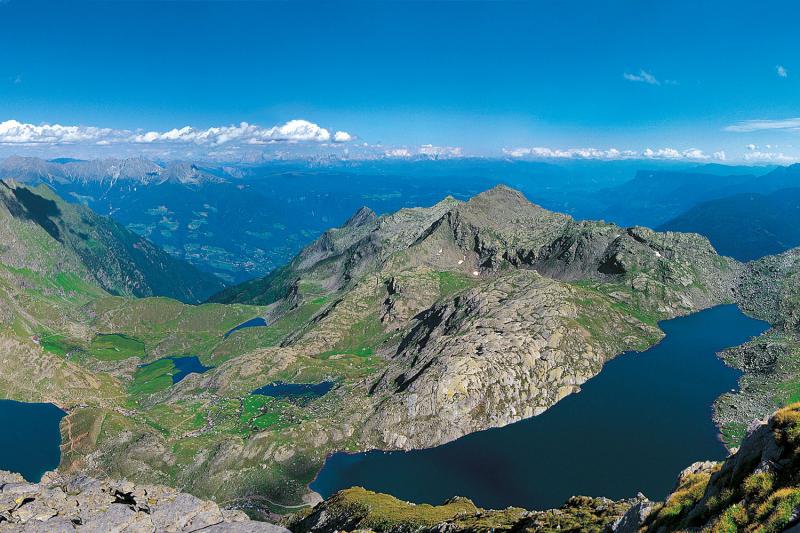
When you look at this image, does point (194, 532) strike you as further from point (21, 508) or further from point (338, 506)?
point (338, 506)

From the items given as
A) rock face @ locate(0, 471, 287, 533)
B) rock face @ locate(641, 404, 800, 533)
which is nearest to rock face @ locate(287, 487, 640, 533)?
rock face @ locate(641, 404, 800, 533)

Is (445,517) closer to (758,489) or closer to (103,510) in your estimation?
(103,510)

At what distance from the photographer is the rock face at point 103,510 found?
258 feet

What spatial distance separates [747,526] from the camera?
32469 millimetres

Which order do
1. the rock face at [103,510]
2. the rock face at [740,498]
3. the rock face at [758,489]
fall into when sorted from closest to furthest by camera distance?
the rock face at [758,489], the rock face at [740,498], the rock face at [103,510]

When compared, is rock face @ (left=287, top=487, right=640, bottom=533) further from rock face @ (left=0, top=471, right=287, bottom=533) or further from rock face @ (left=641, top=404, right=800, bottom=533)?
rock face @ (left=0, top=471, right=287, bottom=533)

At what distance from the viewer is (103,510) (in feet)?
277

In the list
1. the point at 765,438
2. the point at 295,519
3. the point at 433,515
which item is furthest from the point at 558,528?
the point at 295,519

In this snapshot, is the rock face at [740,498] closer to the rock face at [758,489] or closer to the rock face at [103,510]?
the rock face at [758,489]

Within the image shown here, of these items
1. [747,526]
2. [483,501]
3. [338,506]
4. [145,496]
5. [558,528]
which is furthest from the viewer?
[483,501]

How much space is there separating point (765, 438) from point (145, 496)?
105683 mm

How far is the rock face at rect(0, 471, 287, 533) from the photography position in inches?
3100

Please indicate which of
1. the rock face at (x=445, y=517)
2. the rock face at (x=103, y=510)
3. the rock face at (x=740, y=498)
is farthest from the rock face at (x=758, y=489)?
the rock face at (x=103, y=510)

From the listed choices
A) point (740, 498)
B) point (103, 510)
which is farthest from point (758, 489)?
point (103, 510)
